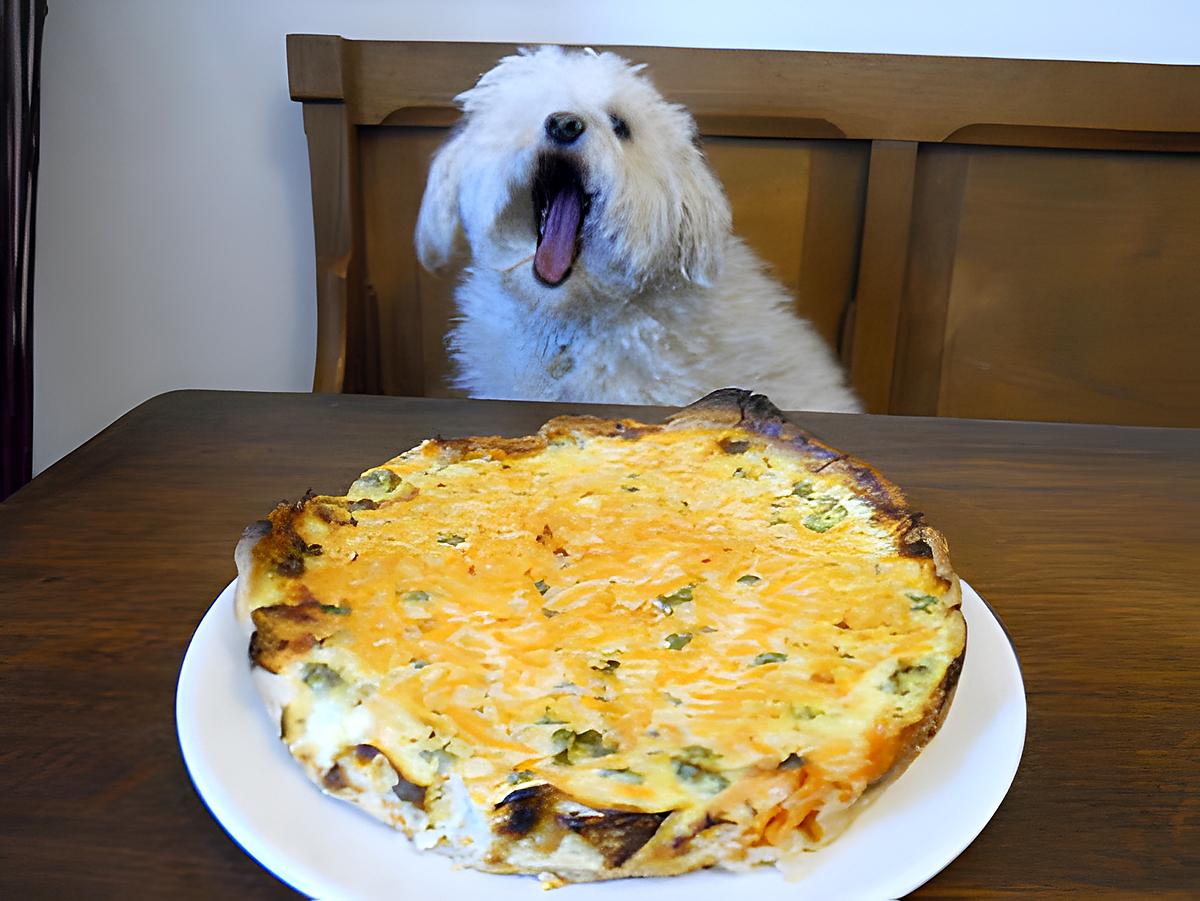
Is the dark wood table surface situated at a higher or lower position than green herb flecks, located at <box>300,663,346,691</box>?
lower

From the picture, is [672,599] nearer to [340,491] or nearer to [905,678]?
[905,678]

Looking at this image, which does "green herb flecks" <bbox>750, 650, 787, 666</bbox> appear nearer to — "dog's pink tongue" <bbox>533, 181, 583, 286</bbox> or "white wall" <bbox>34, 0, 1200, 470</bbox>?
"dog's pink tongue" <bbox>533, 181, 583, 286</bbox>

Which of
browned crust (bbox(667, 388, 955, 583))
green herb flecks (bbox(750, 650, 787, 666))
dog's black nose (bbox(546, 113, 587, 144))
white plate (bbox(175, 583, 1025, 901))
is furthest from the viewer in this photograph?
dog's black nose (bbox(546, 113, 587, 144))

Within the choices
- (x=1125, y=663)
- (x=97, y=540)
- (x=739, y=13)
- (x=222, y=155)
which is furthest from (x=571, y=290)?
(x=1125, y=663)

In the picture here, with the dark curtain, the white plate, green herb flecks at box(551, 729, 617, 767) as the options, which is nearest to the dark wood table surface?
the white plate

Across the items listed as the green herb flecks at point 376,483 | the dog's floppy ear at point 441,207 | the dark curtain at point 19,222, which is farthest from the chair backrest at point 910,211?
the green herb flecks at point 376,483

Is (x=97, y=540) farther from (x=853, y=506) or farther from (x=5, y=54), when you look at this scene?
(x=5, y=54)
